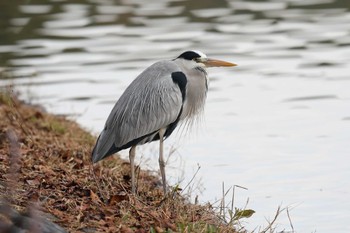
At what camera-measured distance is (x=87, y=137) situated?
412 inches

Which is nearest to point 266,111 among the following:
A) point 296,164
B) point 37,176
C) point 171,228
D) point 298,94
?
point 298,94

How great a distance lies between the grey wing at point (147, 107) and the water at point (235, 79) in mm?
1228

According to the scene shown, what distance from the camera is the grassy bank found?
20.4ft

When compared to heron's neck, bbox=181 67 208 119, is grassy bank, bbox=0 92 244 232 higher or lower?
lower

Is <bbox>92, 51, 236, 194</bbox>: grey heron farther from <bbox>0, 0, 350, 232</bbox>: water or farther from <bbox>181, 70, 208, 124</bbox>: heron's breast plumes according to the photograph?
<bbox>0, 0, 350, 232</bbox>: water

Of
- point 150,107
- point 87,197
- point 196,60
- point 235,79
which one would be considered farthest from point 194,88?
point 235,79

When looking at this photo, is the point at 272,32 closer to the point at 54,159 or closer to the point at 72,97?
the point at 72,97

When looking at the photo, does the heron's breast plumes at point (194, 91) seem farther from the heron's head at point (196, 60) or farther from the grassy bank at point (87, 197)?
the grassy bank at point (87, 197)

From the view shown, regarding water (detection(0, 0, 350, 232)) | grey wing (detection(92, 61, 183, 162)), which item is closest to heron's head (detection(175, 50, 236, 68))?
grey wing (detection(92, 61, 183, 162))

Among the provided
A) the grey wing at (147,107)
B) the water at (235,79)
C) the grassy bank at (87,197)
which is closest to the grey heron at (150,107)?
the grey wing at (147,107)

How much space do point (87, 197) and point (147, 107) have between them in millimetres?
1112

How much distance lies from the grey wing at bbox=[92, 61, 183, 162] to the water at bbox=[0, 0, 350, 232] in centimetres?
123

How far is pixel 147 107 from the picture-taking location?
7.62 meters

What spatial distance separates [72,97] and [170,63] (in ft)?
19.4
